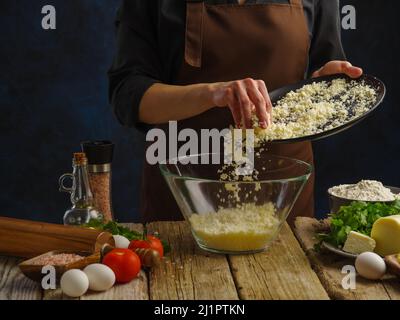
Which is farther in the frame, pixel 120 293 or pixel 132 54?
pixel 132 54

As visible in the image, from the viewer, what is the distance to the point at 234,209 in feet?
6.11

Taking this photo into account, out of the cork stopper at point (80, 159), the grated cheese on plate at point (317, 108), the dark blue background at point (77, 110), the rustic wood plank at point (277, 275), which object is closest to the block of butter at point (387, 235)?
the rustic wood plank at point (277, 275)

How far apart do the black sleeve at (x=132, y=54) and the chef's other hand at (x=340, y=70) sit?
0.48 m

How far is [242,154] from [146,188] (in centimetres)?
60

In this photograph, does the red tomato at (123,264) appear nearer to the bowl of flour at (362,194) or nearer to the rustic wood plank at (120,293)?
the rustic wood plank at (120,293)

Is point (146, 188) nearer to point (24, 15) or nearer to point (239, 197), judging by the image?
point (239, 197)

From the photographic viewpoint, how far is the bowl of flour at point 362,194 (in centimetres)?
203

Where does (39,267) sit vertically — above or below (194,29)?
below

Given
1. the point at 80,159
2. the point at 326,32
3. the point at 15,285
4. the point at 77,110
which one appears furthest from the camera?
the point at 77,110

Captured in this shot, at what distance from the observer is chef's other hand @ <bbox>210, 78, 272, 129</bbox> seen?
1828 millimetres

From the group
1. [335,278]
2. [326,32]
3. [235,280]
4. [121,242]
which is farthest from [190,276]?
[326,32]

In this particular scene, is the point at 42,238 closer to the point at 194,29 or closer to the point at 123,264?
the point at 123,264

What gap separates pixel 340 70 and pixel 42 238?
976mm

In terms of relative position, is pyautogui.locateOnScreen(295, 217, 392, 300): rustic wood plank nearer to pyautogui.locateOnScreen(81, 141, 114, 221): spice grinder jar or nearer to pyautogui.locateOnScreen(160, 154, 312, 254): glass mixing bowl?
pyautogui.locateOnScreen(160, 154, 312, 254): glass mixing bowl
